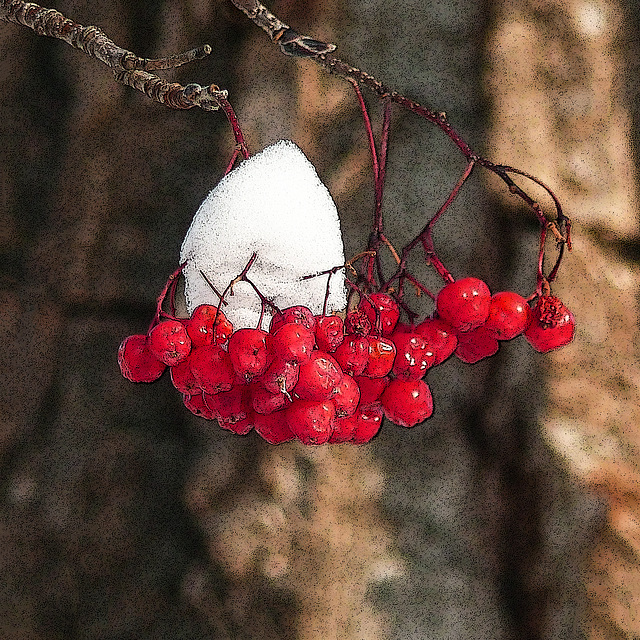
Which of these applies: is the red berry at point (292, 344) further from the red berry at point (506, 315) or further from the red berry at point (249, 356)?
the red berry at point (506, 315)

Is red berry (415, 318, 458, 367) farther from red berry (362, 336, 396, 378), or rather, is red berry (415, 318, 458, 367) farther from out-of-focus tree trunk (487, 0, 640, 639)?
out-of-focus tree trunk (487, 0, 640, 639)

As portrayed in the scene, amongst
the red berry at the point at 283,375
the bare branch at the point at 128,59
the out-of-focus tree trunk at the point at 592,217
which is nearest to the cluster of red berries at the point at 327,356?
the red berry at the point at 283,375

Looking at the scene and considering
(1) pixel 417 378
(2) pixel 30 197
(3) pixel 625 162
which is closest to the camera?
(1) pixel 417 378

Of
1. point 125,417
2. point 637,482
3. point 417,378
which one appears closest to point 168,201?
point 125,417

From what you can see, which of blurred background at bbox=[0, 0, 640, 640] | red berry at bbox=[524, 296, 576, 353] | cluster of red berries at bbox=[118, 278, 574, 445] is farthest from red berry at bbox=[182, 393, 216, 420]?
blurred background at bbox=[0, 0, 640, 640]

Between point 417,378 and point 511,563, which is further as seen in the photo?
point 511,563

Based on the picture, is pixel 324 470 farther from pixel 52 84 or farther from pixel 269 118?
pixel 52 84
